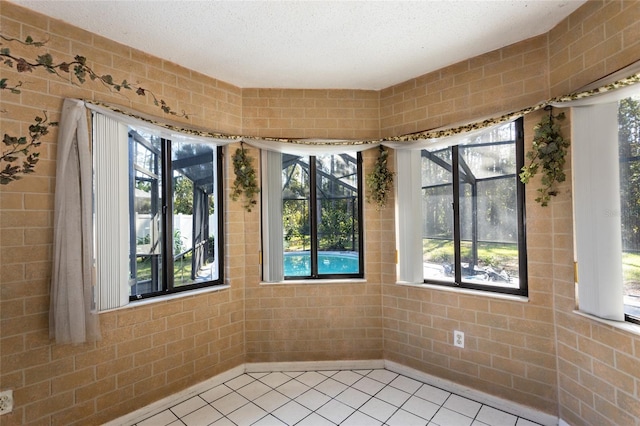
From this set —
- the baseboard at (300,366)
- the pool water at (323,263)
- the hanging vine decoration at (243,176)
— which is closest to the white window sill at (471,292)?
the pool water at (323,263)

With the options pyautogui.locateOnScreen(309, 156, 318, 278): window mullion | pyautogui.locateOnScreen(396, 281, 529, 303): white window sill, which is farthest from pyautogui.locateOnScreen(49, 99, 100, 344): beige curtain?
pyautogui.locateOnScreen(396, 281, 529, 303): white window sill

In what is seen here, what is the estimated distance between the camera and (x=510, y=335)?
2.18 m

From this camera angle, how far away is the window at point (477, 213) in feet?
7.43

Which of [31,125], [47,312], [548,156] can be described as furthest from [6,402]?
[548,156]

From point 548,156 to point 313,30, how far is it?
5.90 ft

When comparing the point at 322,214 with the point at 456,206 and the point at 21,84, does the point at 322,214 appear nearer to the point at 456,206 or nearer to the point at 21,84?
the point at 456,206

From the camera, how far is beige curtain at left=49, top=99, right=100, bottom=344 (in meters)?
1.78

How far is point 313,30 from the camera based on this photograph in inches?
78.7

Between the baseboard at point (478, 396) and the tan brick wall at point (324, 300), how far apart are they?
0.16ft

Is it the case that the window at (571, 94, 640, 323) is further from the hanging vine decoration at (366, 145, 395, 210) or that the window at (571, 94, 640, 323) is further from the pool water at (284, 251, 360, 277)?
the pool water at (284, 251, 360, 277)

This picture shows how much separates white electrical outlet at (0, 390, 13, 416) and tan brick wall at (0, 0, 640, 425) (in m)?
0.03

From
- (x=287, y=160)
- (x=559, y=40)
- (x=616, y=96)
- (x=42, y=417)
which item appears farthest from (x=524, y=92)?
(x=42, y=417)

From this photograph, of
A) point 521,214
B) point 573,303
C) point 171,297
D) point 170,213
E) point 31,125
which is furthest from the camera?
point 170,213

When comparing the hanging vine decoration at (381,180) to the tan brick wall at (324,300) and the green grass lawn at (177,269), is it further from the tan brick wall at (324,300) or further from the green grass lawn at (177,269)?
the green grass lawn at (177,269)
